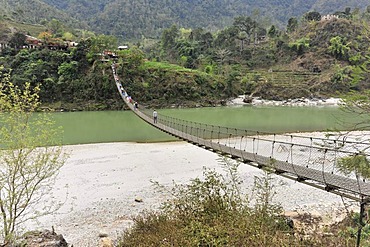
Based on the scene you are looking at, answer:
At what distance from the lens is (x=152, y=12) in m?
79.2

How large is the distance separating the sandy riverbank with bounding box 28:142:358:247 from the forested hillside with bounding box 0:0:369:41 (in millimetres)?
47548

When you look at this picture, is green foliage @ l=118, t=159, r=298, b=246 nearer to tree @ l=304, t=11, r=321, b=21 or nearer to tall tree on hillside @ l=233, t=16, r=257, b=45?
tall tree on hillside @ l=233, t=16, r=257, b=45

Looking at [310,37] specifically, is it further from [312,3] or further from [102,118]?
[312,3]

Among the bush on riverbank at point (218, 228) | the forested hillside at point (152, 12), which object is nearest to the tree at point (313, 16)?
the forested hillside at point (152, 12)

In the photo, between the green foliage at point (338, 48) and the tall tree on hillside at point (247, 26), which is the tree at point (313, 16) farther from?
the green foliage at point (338, 48)

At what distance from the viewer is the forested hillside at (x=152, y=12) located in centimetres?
6391

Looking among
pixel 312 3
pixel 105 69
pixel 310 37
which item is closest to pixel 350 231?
pixel 105 69

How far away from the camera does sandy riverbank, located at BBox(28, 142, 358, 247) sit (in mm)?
5684

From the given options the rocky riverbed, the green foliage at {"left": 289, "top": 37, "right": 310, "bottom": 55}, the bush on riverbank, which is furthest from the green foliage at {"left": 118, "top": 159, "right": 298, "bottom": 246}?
the green foliage at {"left": 289, "top": 37, "right": 310, "bottom": 55}

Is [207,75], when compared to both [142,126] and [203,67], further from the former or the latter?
[142,126]

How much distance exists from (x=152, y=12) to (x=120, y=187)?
7848 cm

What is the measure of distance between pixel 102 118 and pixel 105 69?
24.9 feet

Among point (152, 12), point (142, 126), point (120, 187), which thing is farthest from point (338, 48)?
point (152, 12)

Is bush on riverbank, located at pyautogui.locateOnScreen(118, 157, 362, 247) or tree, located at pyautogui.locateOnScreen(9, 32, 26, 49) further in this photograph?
tree, located at pyautogui.locateOnScreen(9, 32, 26, 49)
